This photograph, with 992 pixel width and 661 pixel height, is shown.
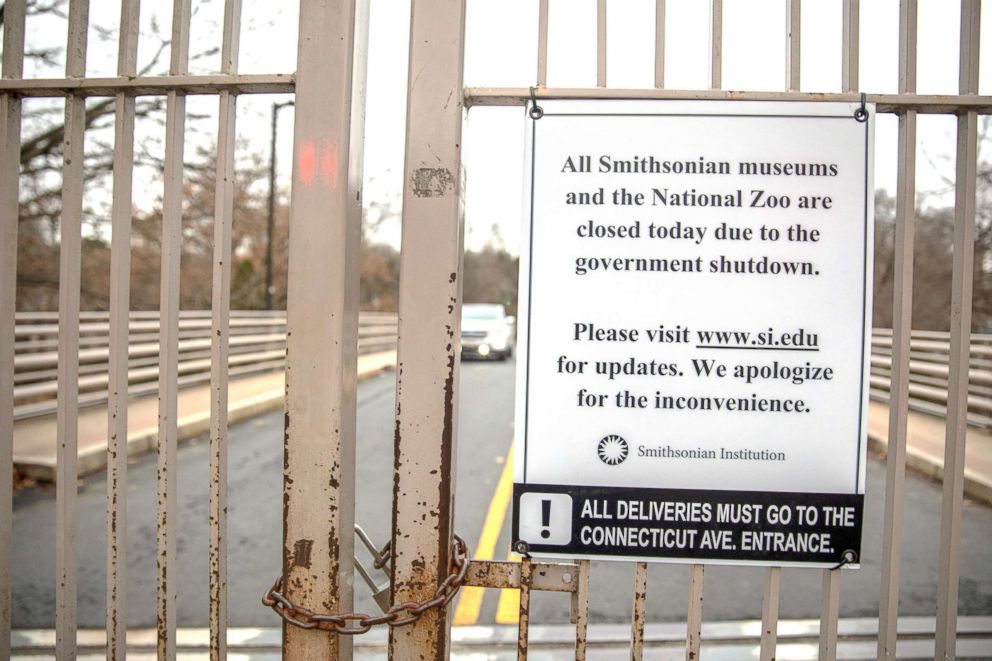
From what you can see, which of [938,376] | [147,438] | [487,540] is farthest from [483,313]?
[487,540]

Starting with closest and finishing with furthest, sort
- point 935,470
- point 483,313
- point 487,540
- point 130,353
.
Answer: point 487,540 → point 935,470 → point 130,353 → point 483,313

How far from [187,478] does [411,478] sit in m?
5.87

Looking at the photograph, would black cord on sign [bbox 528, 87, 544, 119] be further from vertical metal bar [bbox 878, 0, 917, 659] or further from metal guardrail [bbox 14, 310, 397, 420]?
metal guardrail [bbox 14, 310, 397, 420]

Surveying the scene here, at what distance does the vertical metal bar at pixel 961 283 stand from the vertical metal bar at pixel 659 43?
842 mm

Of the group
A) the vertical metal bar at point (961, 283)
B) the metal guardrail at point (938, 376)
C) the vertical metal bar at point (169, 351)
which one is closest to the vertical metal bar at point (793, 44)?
the vertical metal bar at point (961, 283)

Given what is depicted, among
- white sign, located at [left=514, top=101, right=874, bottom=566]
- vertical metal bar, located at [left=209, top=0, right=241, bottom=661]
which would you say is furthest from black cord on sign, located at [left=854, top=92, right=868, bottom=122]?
vertical metal bar, located at [left=209, top=0, right=241, bottom=661]

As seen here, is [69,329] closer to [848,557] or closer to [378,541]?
[848,557]

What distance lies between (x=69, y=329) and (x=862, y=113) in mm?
2454

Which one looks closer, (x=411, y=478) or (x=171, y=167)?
(x=411, y=478)

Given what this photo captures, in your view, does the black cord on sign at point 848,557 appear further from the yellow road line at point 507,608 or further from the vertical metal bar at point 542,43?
the yellow road line at point 507,608

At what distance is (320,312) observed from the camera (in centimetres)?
177

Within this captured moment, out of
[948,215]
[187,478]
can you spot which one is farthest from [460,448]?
[948,215]

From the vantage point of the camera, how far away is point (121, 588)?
1.95 m

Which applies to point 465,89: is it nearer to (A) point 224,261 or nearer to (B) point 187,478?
(A) point 224,261
